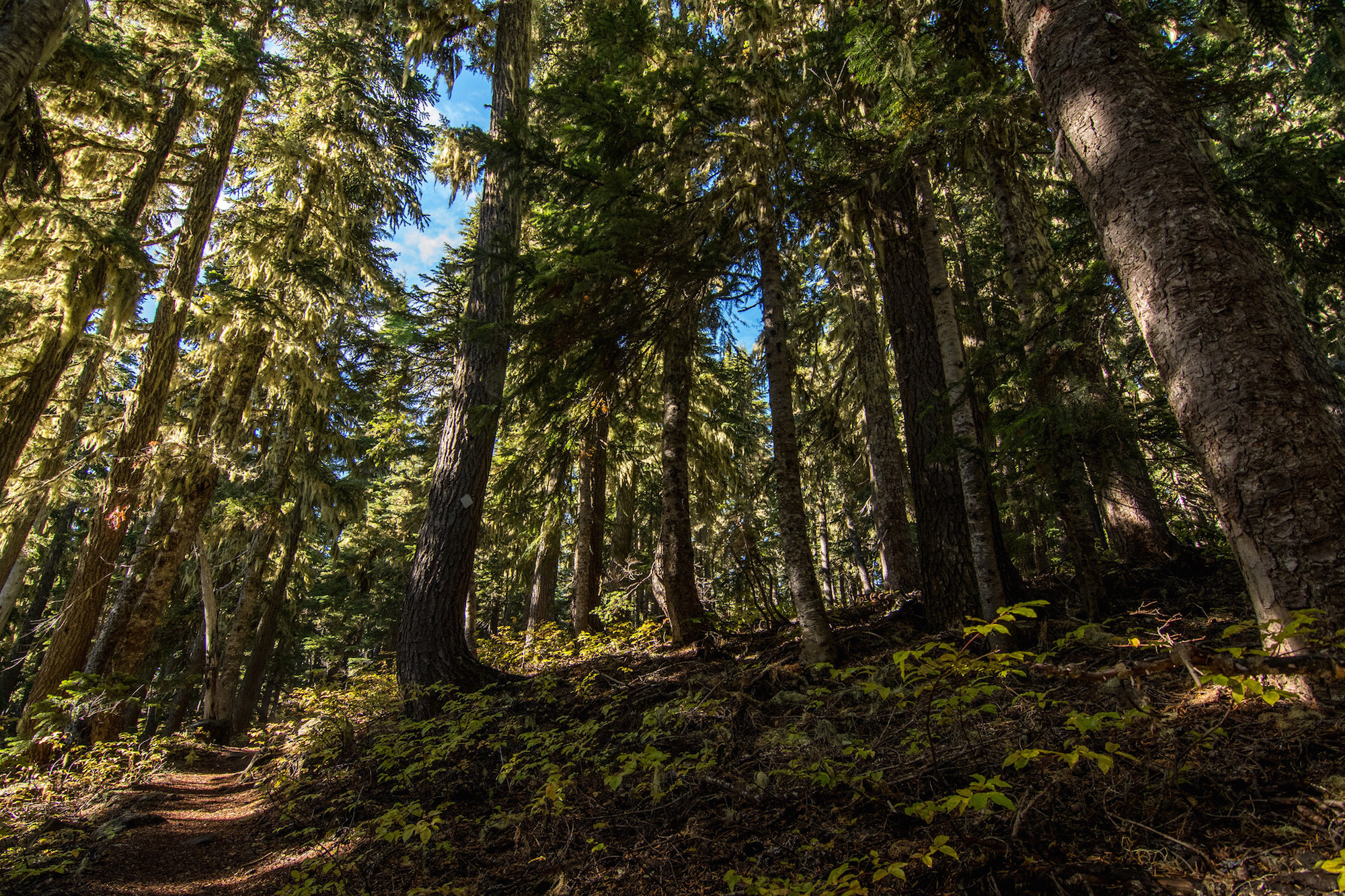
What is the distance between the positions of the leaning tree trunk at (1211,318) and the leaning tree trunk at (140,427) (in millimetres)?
11757

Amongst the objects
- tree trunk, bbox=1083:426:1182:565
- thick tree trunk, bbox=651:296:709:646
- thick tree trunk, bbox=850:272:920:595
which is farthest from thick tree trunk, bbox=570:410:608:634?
tree trunk, bbox=1083:426:1182:565

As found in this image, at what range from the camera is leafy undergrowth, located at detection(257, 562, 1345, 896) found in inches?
81.0

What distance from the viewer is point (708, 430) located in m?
11.9

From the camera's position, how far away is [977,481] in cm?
521

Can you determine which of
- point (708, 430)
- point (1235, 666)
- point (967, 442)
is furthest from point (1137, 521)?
point (708, 430)

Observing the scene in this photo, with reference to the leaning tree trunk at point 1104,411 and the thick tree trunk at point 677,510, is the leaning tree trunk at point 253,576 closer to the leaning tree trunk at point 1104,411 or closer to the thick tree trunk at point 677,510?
the thick tree trunk at point 677,510

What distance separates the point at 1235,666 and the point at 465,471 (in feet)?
22.7

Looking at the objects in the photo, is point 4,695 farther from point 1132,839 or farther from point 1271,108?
point 1271,108

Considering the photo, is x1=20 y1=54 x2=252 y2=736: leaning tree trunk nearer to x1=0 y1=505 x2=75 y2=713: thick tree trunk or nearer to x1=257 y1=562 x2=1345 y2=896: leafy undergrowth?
x1=257 y1=562 x2=1345 y2=896: leafy undergrowth

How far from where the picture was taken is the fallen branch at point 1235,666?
196cm

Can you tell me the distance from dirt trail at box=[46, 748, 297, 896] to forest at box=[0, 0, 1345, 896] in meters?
0.06

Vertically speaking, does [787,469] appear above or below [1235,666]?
above

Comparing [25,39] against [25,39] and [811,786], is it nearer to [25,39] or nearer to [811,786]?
[25,39]

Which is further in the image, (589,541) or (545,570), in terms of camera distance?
(545,570)
